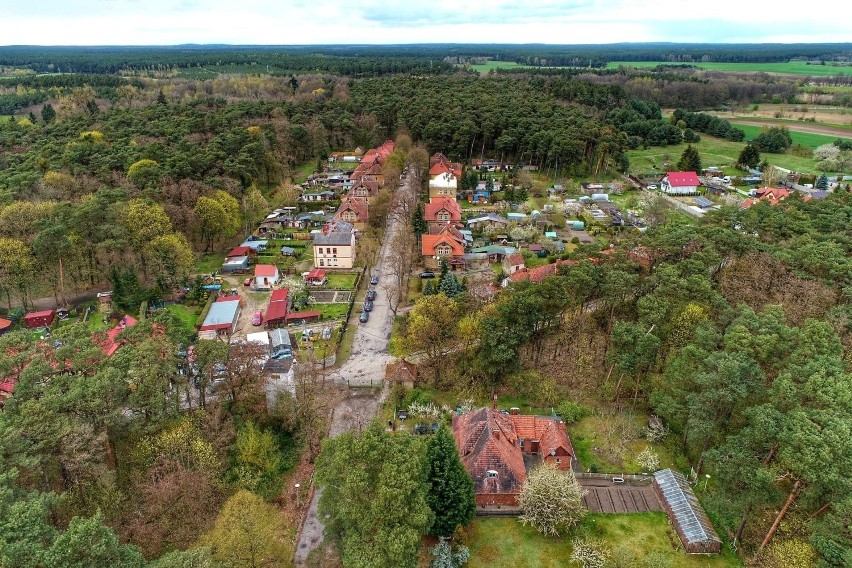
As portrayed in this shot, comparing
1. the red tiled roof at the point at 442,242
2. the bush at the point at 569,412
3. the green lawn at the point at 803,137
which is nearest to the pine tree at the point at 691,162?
the green lawn at the point at 803,137

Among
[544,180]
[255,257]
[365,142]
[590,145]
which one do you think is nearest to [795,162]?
[590,145]

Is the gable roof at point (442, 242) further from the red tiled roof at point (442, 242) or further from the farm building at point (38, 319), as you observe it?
the farm building at point (38, 319)

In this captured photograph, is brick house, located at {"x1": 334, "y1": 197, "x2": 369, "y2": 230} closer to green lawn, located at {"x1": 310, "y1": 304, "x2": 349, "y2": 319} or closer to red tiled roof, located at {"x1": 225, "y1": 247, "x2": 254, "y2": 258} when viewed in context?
red tiled roof, located at {"x1": 225, "y1": 247, "x2": 254, "y2": 258}

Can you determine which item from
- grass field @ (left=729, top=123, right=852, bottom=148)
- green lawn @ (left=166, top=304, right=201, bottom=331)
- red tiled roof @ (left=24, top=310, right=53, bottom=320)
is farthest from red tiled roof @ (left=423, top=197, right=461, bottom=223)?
grass field @ (left=729, top=123, right=852, bottom=148)

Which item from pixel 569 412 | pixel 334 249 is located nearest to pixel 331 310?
pixel 334 249

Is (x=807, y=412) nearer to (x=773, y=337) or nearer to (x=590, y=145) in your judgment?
(x=773, y=337)
